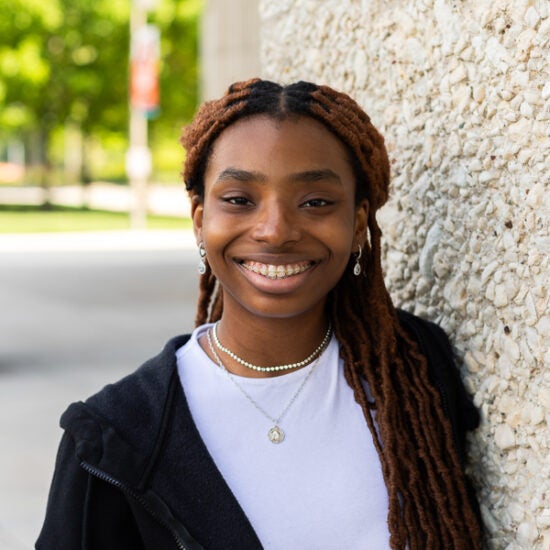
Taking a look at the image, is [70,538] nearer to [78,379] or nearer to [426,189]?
[426,189]

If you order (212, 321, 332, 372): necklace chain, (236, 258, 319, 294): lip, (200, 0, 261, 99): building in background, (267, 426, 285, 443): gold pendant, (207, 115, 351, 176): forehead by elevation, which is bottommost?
(267, 426, 285, 443): gold pendant

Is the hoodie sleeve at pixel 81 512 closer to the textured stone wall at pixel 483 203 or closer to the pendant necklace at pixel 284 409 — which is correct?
the pendant necklace at pixel 284 409

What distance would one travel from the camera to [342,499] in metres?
1.84

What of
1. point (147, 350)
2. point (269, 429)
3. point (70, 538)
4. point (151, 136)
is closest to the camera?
point (70, 538)

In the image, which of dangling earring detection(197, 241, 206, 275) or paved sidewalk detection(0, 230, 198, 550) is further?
paved sidewalk detection(0, 230, 198, 550)

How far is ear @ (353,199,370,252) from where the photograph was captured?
2006mm

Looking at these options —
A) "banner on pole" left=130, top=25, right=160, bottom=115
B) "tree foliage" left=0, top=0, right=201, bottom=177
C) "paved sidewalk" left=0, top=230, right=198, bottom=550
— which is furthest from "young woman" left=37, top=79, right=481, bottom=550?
"tree foliage" left=0, top=0, right=201, bottom=177

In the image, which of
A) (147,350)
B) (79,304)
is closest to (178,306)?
(79,304)

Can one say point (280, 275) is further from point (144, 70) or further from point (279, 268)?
point (144, 70)

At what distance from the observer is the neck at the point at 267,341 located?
1963mm

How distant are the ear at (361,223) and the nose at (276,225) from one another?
0.67ft

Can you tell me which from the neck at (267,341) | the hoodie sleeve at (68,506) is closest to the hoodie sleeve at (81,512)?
the hoodie sleeve at (68,506)

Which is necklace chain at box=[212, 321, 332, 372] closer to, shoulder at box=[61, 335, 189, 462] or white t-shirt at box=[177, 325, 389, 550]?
white t-shirt at box=[177, 325, 389, 550]

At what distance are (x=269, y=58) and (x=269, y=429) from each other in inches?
52.7
